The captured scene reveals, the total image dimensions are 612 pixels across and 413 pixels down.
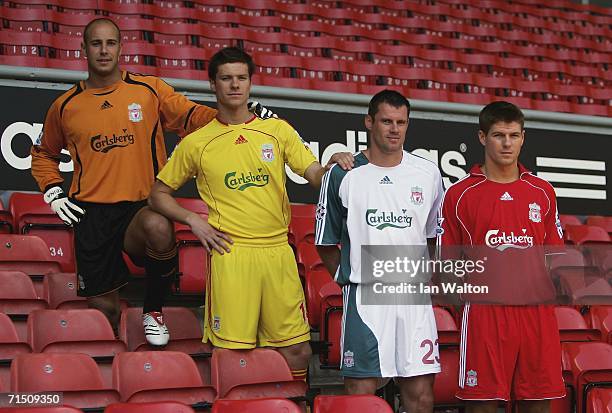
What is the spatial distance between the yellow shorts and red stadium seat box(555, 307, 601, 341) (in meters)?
1.47

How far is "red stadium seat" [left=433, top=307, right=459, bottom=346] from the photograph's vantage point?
4.67 metres

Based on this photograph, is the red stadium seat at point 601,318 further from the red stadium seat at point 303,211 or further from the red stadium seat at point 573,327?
the red stadium seat at point 303,211

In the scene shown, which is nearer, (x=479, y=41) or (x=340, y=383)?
Result: (x=340, y=383)

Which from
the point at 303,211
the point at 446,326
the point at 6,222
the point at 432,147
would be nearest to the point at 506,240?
the point at 446,326

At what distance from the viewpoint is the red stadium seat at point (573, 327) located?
16.3ft

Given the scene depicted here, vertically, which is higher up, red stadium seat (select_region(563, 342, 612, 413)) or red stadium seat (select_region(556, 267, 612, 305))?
red stadium seat (select_region(556, 267, 612, 305))

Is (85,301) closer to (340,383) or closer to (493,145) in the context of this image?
(340,383)

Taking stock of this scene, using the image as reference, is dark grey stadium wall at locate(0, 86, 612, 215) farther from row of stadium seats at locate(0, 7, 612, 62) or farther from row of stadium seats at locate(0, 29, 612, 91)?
row of stadium seats at locate(0, 7, 612, 62)

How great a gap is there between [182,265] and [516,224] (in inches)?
79.8

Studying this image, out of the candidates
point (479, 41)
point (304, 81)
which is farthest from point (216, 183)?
point (479, 41)

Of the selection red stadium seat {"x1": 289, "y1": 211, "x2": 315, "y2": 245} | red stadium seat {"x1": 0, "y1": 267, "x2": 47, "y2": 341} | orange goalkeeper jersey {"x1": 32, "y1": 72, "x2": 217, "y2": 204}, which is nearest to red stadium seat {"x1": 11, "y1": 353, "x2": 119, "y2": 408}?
red stadium seat {"x1": 0, "y1": 267, "x2": 47, "y2": 341}

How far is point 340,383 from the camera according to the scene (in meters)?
4.96

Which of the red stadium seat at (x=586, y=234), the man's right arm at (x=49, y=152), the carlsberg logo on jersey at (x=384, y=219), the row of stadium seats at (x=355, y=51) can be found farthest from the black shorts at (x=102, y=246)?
the red stadium seat at (x=586, y=234)

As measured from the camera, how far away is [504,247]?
4012mm
